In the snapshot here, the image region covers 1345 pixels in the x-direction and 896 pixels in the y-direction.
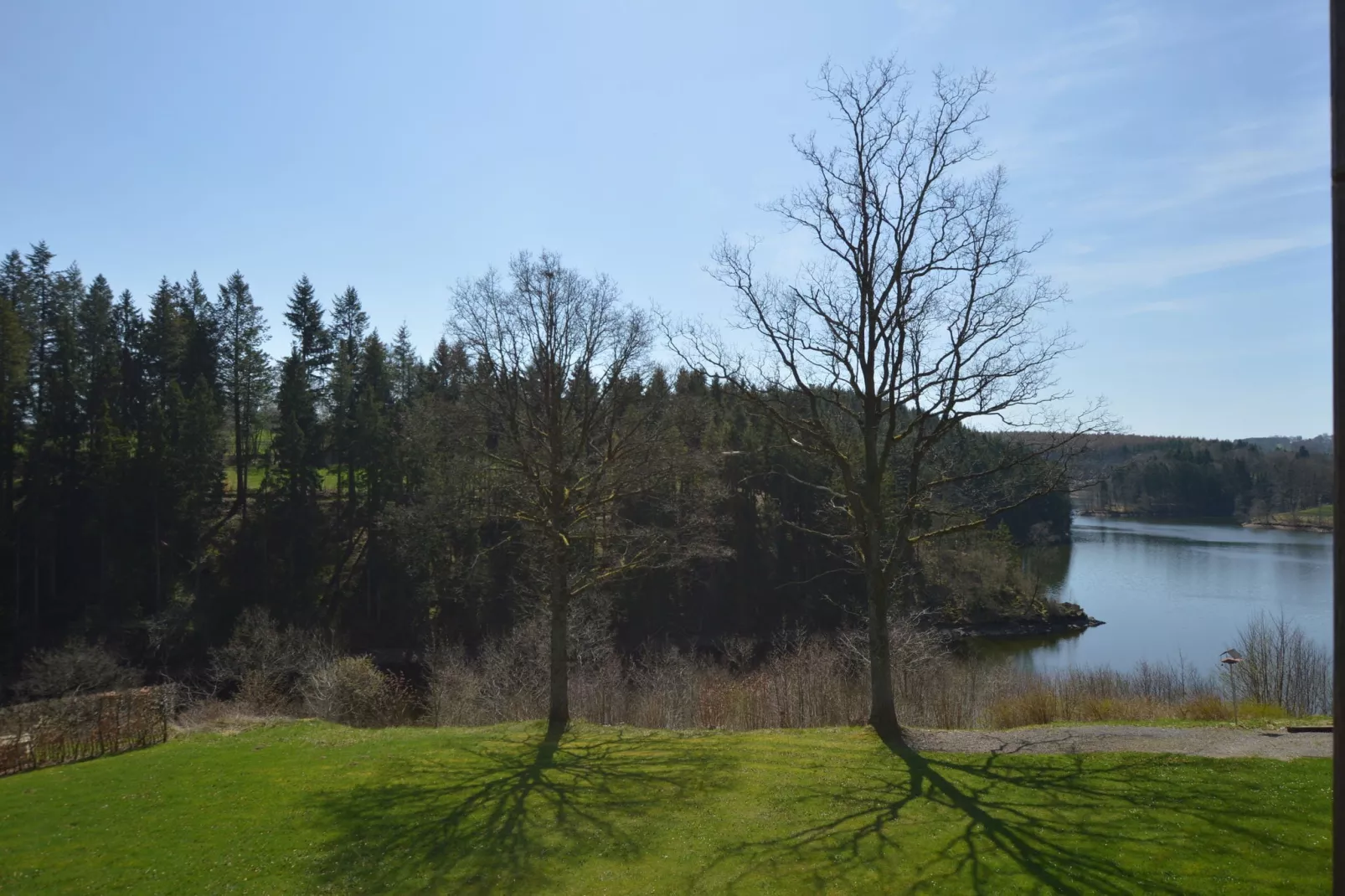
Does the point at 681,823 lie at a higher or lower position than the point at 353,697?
higher

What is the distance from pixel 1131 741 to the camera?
496 inches

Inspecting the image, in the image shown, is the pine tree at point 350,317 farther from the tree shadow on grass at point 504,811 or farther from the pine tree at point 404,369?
the tree shadow on grass at point 504,811

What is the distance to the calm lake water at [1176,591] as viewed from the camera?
38.0 metres

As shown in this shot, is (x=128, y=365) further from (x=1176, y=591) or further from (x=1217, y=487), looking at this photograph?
(x=1217, y=487)

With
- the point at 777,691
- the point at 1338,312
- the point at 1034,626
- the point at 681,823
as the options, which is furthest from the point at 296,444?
the point at 1338,312

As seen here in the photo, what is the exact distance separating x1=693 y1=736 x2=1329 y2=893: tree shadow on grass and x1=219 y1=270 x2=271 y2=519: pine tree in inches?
1927

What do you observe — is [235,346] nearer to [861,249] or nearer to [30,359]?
[30,359]

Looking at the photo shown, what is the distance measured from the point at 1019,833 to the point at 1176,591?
50935 mm

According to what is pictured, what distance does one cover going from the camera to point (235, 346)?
2012 inches

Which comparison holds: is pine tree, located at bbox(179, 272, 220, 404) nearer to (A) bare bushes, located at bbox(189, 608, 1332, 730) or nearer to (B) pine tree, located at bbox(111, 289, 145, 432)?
(B) pine tree, located at bbox(111, 289, 145, 432)

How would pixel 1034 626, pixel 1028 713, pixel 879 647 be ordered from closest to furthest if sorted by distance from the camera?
pixel 879 647
pixel 1028 713
pixel 1034 626

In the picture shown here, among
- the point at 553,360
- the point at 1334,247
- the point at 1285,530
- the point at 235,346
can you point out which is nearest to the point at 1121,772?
the point at 1334,247

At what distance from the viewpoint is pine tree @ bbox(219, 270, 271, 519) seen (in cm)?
5066

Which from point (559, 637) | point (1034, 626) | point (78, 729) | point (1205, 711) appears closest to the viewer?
point (1205, 711)
